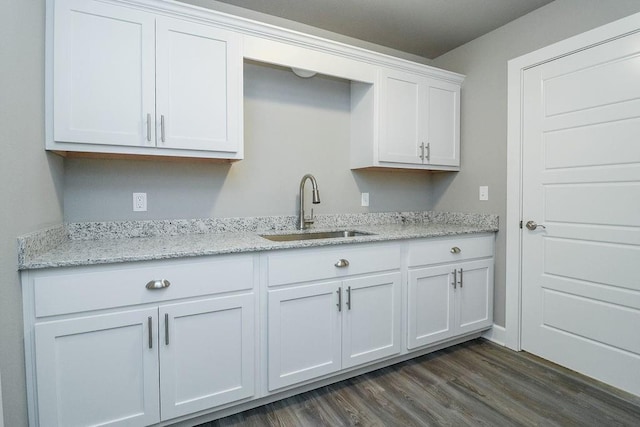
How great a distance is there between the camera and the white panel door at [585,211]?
1.83m

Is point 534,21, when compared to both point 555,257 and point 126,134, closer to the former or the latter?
point 555,257

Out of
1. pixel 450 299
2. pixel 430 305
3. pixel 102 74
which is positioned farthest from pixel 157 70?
pixel 450 299

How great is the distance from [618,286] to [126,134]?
2.86 m

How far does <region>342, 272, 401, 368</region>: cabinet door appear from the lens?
188cm

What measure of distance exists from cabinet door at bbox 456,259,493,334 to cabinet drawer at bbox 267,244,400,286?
66 cm

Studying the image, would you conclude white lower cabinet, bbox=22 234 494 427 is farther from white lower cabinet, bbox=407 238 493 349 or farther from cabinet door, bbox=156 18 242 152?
cabinet door, bbox=156 18 242 152

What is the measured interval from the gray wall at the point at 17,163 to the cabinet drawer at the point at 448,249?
1951mm

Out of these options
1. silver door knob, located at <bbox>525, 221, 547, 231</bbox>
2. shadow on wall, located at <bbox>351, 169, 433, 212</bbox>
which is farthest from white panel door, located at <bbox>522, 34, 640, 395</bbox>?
shadow on wall, located at <bbox>351, 169, 433, 212</bbox>

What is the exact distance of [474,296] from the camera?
243 centimetres

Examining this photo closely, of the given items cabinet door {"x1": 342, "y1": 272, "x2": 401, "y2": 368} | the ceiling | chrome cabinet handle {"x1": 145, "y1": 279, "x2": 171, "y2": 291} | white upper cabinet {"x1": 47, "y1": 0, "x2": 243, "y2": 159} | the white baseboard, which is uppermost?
the ceiling

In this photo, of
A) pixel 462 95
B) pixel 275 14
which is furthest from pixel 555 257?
pixel 275 14

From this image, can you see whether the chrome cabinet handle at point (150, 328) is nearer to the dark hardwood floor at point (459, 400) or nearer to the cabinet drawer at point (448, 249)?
the dark hardwood floor at point (459, 400)

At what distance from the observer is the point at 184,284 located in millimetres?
1454

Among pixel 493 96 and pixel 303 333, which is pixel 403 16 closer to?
pixel 493 96
